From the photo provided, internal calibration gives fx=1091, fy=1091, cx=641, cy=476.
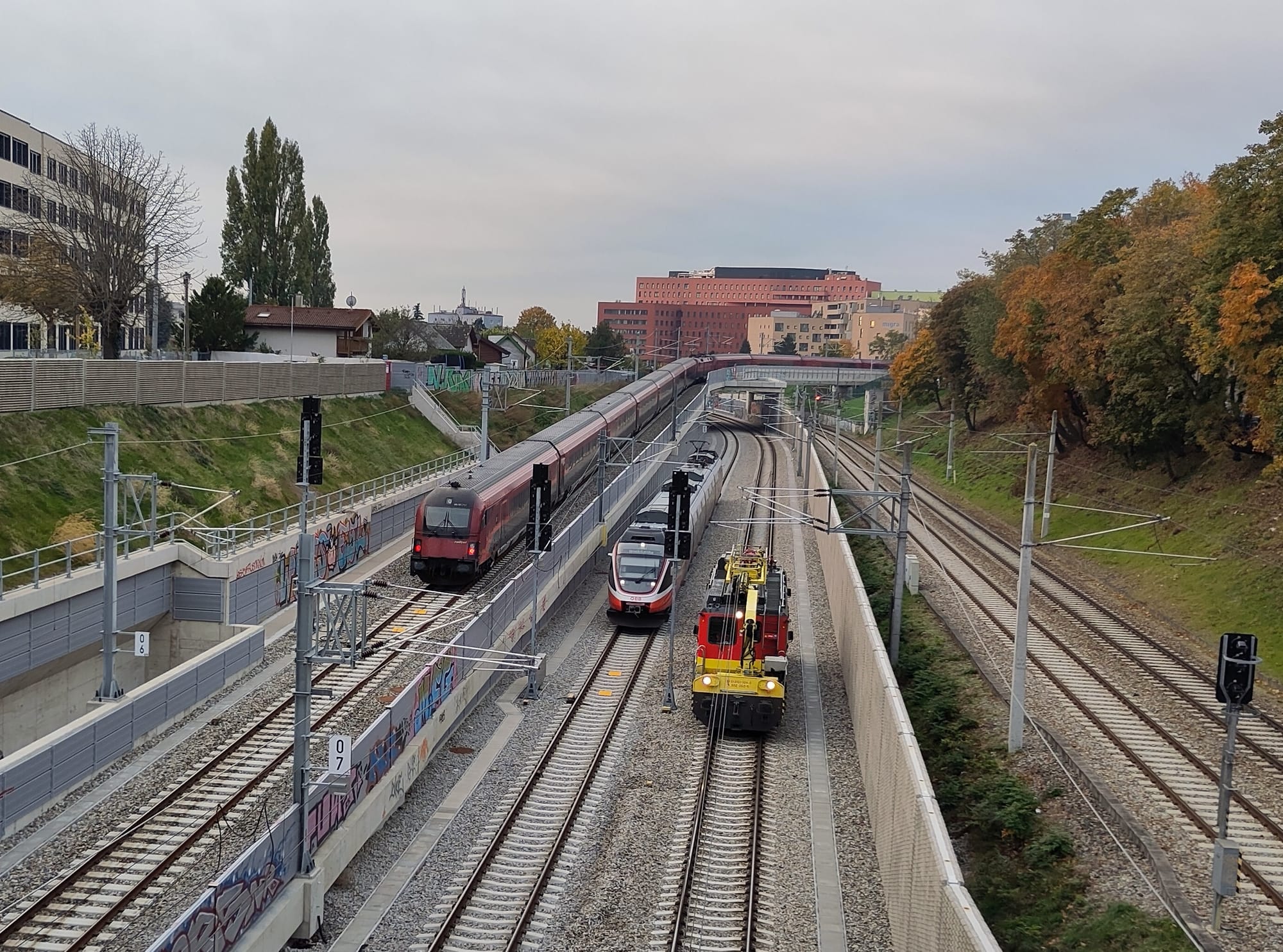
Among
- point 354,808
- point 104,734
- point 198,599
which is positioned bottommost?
point 354,808

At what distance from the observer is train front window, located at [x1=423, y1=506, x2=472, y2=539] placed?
31922 millimetres

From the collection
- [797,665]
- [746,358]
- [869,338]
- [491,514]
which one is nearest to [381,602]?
[491,514]

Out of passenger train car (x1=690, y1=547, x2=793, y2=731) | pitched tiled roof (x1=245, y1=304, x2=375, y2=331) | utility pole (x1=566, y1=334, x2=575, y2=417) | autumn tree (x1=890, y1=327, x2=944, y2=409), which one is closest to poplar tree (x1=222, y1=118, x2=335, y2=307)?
pitched tiled roof (x1=245, y1=304, x2=375, y2=331)

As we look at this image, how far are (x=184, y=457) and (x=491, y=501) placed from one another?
33.6ft

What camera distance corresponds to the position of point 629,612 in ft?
104

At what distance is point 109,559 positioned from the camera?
2153 centimetres

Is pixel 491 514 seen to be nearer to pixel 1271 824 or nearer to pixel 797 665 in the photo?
pixel 797 665

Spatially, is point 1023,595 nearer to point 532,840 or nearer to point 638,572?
point 532,840

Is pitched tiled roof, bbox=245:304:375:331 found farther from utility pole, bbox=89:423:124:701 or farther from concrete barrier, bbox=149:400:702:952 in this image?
utility pole, bbox=89:423:124:701

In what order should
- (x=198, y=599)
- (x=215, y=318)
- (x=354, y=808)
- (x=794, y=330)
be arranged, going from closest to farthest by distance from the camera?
(x=354, y=808), (x=198, y=599), (x=215, y=318), (x=794, y=330)

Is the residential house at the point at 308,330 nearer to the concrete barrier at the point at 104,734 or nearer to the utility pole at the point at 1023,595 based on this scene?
the concrete barrier at the point at 104,734

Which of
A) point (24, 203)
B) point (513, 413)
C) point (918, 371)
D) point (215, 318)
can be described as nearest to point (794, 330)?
point (918, 371)

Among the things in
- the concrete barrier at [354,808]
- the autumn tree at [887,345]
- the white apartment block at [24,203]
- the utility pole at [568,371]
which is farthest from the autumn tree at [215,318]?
the autumn tree at [887,345]

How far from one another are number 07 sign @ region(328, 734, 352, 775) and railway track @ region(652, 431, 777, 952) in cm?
508
